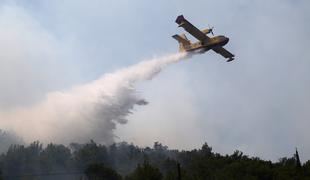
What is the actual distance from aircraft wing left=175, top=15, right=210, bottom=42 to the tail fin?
2987mm

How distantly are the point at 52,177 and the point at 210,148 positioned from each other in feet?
179

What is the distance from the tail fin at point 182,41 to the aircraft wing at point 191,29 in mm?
2987

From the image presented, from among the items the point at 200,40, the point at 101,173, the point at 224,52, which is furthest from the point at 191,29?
the point at 101,173

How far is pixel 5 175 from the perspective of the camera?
130 m

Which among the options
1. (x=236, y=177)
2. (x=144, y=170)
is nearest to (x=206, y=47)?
(x=144, y=170)

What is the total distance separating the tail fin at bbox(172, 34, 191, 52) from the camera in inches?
2407

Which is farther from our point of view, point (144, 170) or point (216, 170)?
point (216, 170)

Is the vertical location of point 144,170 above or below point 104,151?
below

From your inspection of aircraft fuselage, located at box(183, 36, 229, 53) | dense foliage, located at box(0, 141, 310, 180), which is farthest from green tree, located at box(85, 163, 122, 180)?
aircraft fuselage, located at box(183, 36, 229, 53)

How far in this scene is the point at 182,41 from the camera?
61.7m

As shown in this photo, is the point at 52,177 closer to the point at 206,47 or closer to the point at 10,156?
the point at 10,156

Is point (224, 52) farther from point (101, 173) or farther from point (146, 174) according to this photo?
point (101, 173)

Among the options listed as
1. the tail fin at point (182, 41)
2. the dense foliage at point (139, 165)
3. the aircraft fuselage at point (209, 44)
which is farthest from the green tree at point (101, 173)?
the aircraft fuselage at point (209, 44)

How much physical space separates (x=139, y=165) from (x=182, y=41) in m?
17.7
